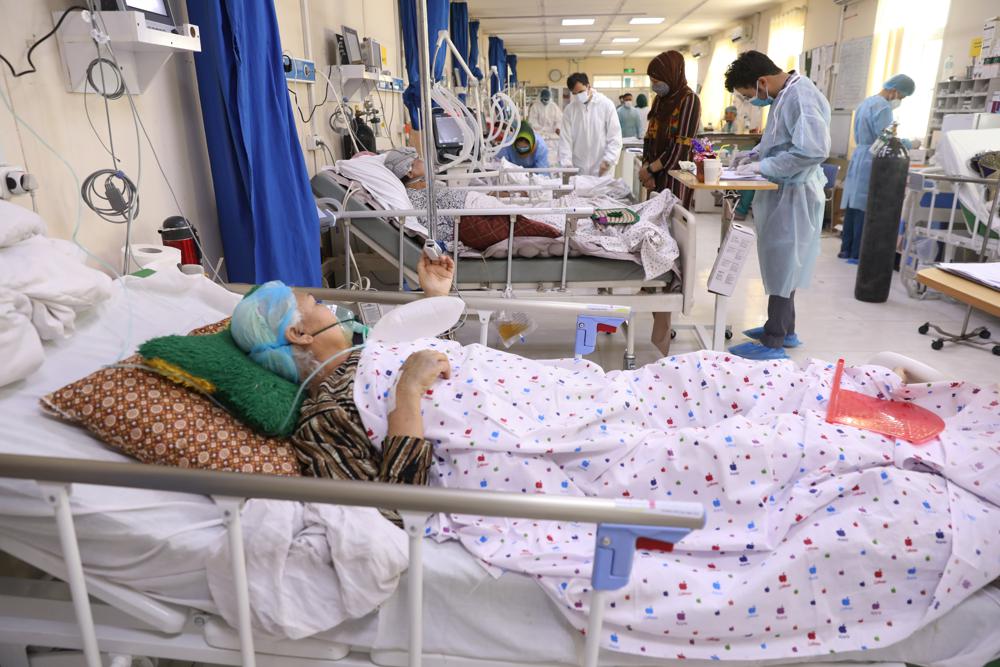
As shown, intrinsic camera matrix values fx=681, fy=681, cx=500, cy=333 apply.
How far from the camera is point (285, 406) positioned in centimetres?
141

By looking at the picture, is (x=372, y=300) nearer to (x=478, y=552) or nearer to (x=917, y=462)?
(x=478, y=552)

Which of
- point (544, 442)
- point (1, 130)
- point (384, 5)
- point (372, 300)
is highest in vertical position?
point (384, 5)

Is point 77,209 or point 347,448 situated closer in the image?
point 347,448

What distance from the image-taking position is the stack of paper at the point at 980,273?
1.43m

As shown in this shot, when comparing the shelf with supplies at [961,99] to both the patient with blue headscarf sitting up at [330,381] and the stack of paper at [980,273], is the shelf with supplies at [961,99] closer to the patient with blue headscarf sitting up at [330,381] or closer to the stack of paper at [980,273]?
the stack of paper at [980,273]

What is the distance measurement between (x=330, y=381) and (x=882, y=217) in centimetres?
410

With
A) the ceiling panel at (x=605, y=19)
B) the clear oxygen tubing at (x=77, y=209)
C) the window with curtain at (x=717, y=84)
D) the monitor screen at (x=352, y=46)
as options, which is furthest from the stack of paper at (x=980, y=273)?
the window with curtain at (x=717, y=84)

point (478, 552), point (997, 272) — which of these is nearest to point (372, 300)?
point (478, 552)

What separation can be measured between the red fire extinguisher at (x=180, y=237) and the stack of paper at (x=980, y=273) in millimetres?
2091

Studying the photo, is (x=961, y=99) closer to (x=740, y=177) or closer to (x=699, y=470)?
(x=740, y=177)

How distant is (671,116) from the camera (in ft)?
13.2

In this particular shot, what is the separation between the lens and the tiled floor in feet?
11.6

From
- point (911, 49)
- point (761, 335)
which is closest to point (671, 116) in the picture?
point (761, 335)

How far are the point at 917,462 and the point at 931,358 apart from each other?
104 inches
